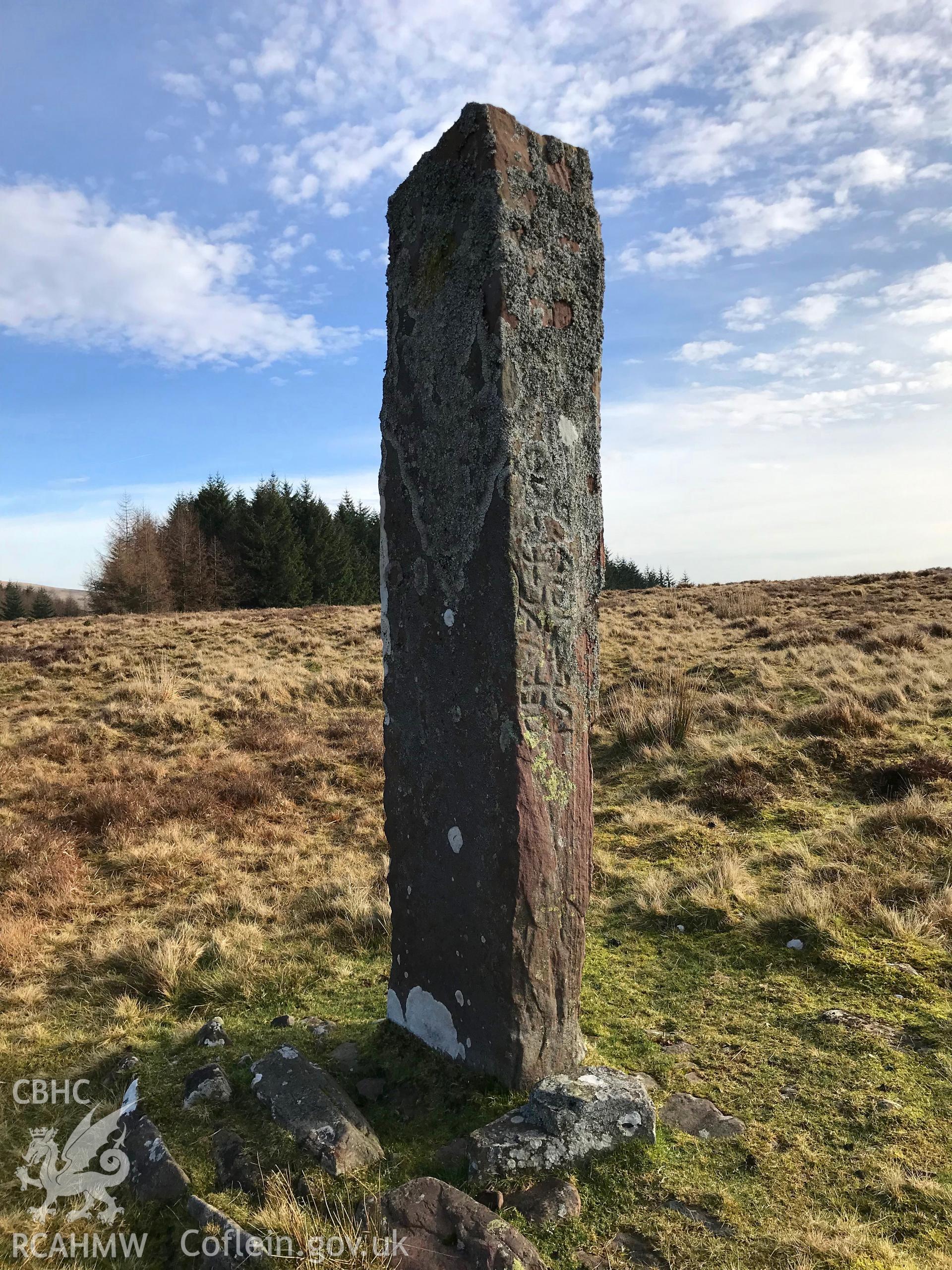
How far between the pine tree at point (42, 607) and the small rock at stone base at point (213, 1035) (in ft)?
136

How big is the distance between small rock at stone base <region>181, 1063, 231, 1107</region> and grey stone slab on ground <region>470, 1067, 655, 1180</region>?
3.36 feet

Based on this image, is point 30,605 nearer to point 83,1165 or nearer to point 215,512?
point 215,512

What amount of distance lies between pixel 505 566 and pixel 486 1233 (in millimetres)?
2085

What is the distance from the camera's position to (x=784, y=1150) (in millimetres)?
2773

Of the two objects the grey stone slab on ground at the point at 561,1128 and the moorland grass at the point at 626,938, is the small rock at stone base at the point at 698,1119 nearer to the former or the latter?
the moorland grass at the point at 626,938

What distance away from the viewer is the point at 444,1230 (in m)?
2.30

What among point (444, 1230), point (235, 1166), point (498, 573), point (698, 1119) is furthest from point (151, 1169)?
point (498, 573)

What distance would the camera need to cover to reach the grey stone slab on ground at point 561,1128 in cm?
262

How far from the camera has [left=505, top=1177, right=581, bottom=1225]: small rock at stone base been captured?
2449 mm

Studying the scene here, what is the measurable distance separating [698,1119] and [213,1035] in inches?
83.3

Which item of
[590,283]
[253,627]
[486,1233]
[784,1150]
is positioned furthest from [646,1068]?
[253,627]

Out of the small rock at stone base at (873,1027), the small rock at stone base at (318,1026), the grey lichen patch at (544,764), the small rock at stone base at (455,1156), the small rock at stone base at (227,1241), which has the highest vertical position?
the grey lichen patch at (544,764)

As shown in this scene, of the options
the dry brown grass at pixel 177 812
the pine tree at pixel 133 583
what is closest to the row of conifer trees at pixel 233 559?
the pine tree at pixel 133 583

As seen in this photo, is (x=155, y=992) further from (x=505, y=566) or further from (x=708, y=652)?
(x=708, y=652)
